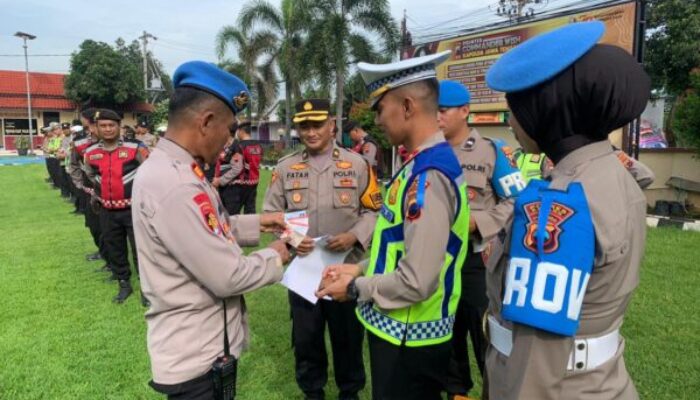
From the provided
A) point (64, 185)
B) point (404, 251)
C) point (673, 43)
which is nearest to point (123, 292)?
point (404, 251)

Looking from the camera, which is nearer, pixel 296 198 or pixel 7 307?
pixel 296 198

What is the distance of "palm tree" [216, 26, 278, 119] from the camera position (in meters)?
23.4

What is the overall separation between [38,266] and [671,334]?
7518 millimetres

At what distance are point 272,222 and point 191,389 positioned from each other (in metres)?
0.98

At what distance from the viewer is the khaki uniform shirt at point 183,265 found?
68.5 inches

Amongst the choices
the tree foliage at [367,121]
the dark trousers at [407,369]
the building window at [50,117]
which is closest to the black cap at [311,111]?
the dark trousers at [407,369]

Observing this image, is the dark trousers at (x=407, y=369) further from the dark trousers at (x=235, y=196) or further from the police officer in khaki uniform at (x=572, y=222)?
the dark trousers at (x=235, y=196)

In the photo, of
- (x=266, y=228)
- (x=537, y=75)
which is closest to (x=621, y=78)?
(x=537, y=75)

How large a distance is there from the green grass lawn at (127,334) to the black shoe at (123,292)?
0.12m

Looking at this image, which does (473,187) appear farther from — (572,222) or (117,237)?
(117,237)

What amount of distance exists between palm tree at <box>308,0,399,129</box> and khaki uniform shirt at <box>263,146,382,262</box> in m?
13.8

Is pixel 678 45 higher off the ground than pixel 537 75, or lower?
higher

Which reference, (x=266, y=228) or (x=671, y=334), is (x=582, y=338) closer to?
(x=266, y=228)

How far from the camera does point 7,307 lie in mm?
5352
